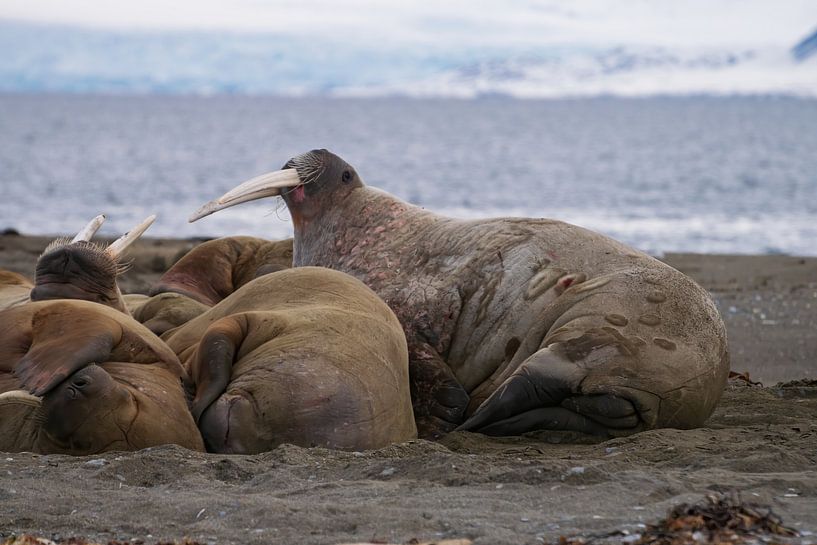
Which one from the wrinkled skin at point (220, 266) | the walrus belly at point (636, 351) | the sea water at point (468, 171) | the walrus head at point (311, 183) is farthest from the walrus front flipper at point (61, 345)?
the sea water at point (468, 171)

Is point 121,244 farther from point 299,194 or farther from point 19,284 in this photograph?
point 299,194

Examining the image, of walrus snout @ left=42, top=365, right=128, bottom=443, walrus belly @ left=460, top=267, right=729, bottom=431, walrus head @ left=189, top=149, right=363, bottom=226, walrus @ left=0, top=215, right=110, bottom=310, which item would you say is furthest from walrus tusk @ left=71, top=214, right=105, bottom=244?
walrus belly @ left=460, top=267, right=729, bottom=431

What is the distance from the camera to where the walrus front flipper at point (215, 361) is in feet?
16.9

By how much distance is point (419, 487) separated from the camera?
434cm

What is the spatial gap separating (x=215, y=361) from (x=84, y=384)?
0.72 meters

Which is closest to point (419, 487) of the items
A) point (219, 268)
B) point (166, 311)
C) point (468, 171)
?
point (166, 311)

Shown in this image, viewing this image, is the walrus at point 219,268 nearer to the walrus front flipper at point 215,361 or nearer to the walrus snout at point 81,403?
the walrus front flipper at point 215,361

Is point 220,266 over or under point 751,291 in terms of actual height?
over

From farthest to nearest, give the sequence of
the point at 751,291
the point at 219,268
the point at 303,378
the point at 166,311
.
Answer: the point at 751,291
the point at 219,268
the point at 166,311
the point at 303,378

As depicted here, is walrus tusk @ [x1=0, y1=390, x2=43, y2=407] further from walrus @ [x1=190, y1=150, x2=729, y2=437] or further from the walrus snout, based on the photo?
walrus @ [x1=190, y1=150, x2=729, y2=437]

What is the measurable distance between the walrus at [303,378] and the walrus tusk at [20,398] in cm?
66

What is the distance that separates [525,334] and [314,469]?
211cm

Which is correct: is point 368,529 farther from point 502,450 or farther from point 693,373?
point 693,373

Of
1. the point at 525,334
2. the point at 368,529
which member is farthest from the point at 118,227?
the point at 368,529
